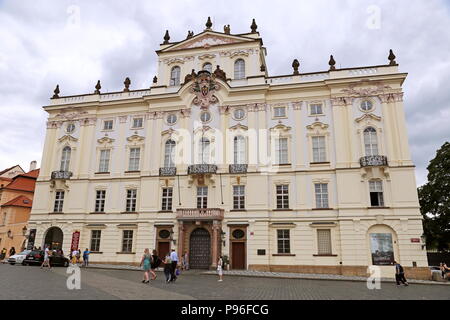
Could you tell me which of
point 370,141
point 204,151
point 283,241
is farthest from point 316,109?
point 283,241

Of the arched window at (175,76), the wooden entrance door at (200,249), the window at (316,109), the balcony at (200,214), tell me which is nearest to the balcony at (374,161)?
the window at (316,109)

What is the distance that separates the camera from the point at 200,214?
31672 millimetres

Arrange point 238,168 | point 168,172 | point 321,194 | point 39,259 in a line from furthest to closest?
point 168,172, point 238,168, point 321,194, point 39,259

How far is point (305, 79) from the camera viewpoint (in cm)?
3444

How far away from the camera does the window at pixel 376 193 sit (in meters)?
30.0

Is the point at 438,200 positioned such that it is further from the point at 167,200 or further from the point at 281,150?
the point at 167,200

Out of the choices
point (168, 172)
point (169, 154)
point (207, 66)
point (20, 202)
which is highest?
point (207, 66)

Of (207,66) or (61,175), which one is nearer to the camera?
(61,175)

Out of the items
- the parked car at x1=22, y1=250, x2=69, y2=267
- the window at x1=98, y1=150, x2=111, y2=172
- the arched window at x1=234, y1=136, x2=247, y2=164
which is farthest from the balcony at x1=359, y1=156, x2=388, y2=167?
the parked car at x1=22, y1=250, x2=69, y2=267

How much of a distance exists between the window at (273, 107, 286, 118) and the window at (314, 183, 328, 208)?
754 centimetres

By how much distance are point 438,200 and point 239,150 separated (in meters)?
23.9

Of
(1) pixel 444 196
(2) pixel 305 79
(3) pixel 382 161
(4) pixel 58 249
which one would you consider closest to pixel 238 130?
(2) pixel 305 79
